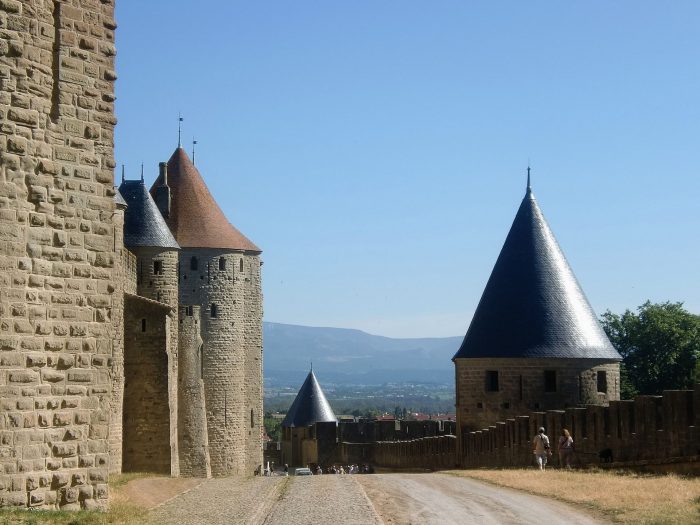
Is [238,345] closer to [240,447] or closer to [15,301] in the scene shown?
[240,447]

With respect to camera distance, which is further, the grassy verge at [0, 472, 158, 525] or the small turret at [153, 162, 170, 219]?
the small turret at [153, 162, 170, 219]

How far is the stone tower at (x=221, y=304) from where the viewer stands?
42.5 meters

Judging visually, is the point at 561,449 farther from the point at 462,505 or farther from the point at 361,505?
the point at 361,505

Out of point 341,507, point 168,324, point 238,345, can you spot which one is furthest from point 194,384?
point 341,507

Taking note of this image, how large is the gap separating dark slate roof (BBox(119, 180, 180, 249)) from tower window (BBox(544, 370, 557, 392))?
12204 mm

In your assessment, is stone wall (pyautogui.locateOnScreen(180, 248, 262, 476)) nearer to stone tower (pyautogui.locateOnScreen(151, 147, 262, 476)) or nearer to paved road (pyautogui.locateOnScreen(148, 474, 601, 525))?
stone tower (pyautogui.locateOnScreen(151, 147, 262, 476))

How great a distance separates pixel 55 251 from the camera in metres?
11.2

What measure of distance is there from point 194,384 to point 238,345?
4.58 meters

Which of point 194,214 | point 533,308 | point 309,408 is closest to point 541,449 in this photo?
point 533,308

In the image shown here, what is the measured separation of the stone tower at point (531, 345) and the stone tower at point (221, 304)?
403 inches

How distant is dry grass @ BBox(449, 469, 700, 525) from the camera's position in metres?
12.0

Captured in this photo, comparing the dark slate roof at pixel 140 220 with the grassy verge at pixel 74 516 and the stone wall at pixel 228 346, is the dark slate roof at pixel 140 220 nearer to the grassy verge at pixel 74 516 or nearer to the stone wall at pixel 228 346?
the stone wall at pixel 228 346

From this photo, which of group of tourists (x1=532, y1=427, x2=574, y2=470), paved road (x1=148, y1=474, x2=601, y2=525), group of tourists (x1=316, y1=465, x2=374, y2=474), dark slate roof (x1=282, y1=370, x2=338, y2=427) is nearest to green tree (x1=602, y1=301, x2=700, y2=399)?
group of tourists (x1=316, y1=465, x2=374, y2=474)

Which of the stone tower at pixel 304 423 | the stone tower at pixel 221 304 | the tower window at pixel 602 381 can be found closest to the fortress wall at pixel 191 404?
the stone tower at pixel 221 304
